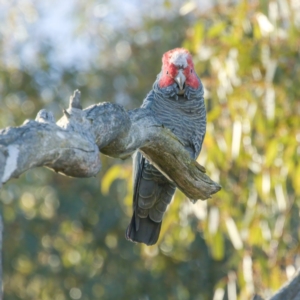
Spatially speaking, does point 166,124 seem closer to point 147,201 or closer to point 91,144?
point 147,201

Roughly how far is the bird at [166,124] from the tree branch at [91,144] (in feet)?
1.72

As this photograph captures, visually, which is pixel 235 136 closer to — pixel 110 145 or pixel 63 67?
pixel 110 145

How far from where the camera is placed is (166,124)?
273 cm

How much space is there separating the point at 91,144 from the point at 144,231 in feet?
4.04

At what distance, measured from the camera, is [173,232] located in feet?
12.8

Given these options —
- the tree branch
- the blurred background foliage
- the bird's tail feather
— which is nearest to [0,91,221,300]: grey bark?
the tree branch

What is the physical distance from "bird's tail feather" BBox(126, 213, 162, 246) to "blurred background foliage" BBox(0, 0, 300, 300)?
2.98 ft

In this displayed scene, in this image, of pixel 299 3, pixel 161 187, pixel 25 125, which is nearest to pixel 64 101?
pixel 299 3

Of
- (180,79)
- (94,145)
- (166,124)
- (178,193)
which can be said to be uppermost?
(94,145)

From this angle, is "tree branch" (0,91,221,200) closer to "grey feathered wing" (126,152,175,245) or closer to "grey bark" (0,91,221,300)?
"grey bark" (0,91,221,300)

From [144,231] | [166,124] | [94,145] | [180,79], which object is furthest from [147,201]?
[94,145]

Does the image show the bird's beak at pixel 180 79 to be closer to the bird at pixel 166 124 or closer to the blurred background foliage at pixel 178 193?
the bird at pixel 166 124

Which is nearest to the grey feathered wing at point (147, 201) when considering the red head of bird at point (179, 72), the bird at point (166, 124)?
the bird at point (166, 124)

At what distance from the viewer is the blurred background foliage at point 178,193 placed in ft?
11.8
